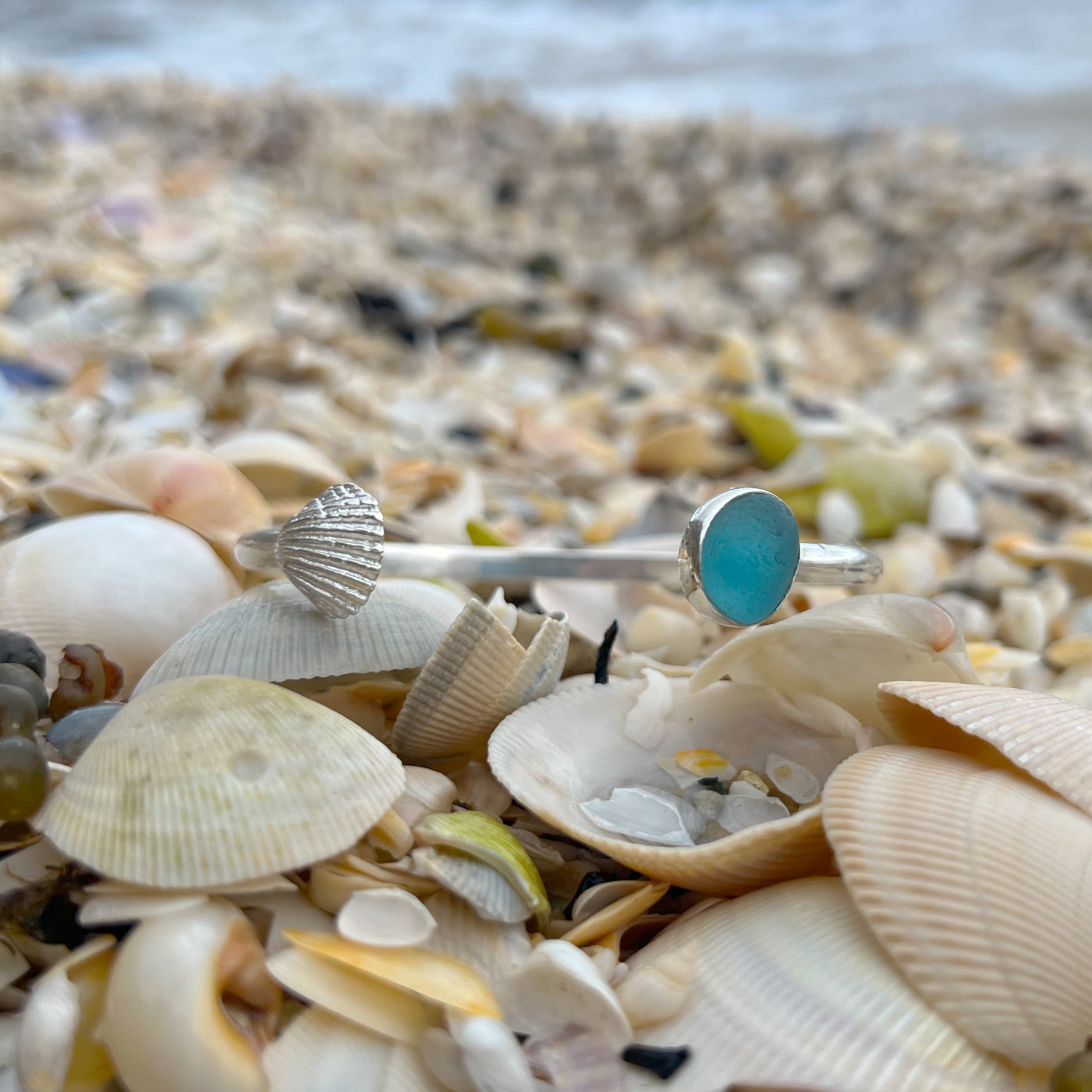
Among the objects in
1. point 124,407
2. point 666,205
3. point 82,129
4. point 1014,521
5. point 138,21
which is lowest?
point 1014,521

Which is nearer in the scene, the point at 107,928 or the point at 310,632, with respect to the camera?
the point at 107,928

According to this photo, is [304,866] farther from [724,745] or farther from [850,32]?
[850,32]

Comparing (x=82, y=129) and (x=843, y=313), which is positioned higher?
(x=82, y=129)

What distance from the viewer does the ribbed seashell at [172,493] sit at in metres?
1.12

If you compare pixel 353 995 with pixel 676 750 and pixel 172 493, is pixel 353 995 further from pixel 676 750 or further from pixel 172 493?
pixel 172 493

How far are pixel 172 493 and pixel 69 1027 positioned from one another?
2.16 feet

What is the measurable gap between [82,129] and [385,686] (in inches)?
160

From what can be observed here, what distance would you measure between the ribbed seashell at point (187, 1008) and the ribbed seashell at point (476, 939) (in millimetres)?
127

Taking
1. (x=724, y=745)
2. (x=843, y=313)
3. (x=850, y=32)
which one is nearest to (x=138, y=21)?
(x=850, y=32)

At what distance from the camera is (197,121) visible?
454 cm

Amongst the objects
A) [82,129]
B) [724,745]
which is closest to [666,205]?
[82,129]

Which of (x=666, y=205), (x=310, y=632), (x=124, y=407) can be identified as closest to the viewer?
(x=310, y=632)

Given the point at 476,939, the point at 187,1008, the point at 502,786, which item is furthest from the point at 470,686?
the point at 187,1008

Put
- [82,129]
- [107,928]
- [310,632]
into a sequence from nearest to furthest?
[107,928]
[310,632]
[82,129]
